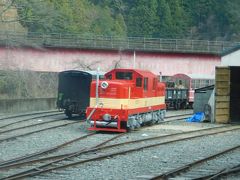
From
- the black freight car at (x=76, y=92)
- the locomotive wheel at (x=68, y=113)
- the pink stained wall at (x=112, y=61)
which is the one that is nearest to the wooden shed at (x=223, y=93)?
the black freight car at (x=76, y=92)

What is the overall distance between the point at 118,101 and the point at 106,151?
19.8ft

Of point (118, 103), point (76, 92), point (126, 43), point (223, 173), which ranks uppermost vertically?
point (126, 43)

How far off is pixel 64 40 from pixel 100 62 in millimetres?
4198

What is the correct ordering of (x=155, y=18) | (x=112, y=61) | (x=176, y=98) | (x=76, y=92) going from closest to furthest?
(x=76, y=92)
(x=176, y=98)
(x=112, y=61)
(x=155, y=18)

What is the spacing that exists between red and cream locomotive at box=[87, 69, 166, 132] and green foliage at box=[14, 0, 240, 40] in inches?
1929

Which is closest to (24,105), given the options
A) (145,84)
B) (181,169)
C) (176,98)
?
(176,98)

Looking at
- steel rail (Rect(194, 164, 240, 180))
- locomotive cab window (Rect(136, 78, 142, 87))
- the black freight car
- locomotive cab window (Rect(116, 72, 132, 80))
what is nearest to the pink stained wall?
the black freight car

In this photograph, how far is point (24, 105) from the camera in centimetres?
4209

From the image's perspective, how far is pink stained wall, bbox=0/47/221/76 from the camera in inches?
2252

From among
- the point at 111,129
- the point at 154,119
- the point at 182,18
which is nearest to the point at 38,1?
the point at 154,119

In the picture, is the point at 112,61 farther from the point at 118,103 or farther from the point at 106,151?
the point at 106,151

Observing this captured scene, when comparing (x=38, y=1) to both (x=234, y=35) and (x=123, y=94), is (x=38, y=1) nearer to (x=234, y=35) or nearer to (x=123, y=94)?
(x=123, y=94)

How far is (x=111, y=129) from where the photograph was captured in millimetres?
26531

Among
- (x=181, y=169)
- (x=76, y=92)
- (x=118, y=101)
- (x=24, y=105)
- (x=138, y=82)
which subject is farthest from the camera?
(x=24, y=105)
